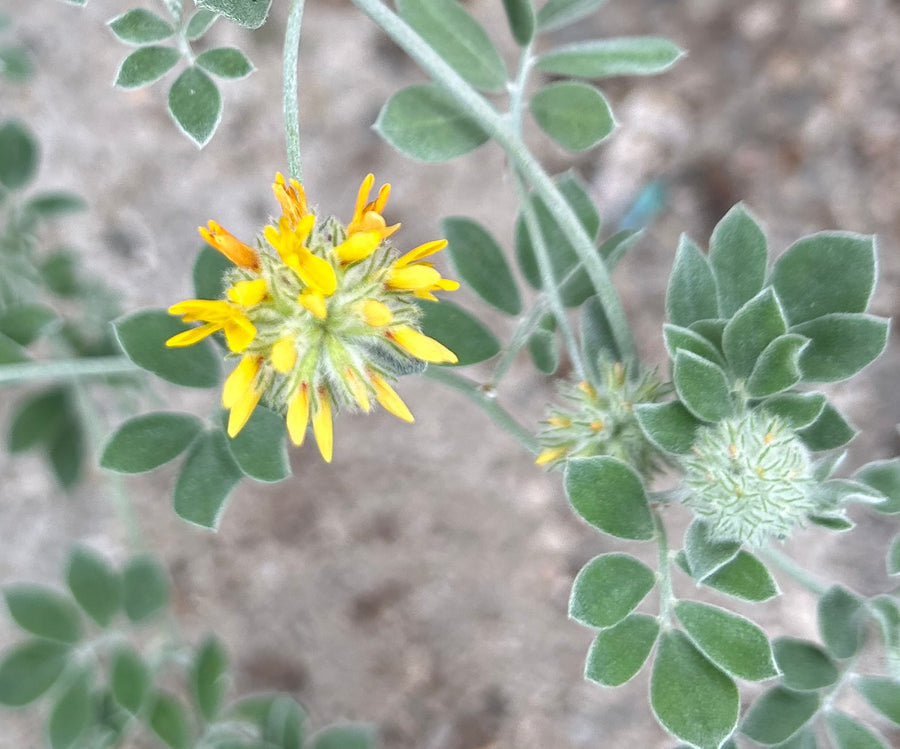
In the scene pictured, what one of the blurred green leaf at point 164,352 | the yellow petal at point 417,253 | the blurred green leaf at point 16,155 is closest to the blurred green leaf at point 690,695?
the yellow petal at point 417,253

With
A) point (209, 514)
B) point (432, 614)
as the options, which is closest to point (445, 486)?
point (432, 614)

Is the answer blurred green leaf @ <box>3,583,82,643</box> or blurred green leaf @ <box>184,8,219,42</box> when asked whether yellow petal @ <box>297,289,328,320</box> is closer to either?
blurred green leaf @ <box>184,8,219,42</box>

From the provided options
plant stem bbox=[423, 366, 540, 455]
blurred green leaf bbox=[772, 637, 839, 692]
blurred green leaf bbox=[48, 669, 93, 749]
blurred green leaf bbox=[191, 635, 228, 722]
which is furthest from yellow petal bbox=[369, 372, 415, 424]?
blurred green leaf bbox=[48, 669, 93, 749]

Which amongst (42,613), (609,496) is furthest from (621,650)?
(42,613)

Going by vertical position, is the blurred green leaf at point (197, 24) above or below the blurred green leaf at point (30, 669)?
above

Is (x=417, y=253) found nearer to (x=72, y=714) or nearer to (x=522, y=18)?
(x=522, y=18)

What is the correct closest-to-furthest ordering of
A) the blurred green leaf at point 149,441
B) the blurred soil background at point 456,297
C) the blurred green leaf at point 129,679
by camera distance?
the blurred green leaf at point 149,441 < the blurred green leaf at point 129,679 < the blurred soil background at point 456,297

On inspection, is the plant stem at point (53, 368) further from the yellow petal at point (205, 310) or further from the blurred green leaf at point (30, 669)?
the blurred green leaf at point (30, 669)

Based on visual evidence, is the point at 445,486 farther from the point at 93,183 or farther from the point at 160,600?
the point at 93,183
